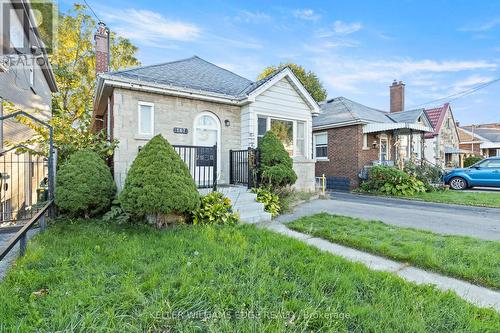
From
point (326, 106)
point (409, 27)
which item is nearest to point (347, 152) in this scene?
point (326, 106)

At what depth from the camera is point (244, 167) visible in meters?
8.26

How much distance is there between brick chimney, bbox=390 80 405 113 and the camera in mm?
20859

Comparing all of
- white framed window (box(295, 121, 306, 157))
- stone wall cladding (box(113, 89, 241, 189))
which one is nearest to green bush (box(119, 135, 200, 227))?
stone wall cladding (box(113, 89, 241, 189))

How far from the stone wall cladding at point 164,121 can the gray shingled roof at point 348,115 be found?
7.49 m

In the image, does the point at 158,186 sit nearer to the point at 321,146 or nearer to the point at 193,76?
the point at 193,76

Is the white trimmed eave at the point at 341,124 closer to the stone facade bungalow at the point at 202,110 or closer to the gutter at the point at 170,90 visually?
the stone facade bungalow at the point at 202,110

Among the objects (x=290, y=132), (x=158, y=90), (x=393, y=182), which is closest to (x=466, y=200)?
(x=393, y=182)

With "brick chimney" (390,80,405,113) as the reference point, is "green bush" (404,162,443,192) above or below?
below

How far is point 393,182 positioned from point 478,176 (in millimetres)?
5248

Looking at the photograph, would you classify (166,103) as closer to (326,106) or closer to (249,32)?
(249,32)

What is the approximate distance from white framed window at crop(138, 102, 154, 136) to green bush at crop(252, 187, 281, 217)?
3523 millimetres

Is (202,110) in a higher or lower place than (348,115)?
lower

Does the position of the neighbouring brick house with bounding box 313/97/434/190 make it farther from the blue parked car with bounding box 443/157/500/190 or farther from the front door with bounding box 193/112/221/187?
the front door with bounding box 193/112/221/187

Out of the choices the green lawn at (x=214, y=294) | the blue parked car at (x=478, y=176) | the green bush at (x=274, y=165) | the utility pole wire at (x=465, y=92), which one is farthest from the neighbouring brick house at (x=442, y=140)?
the green lawn at (x=214, y=294)
